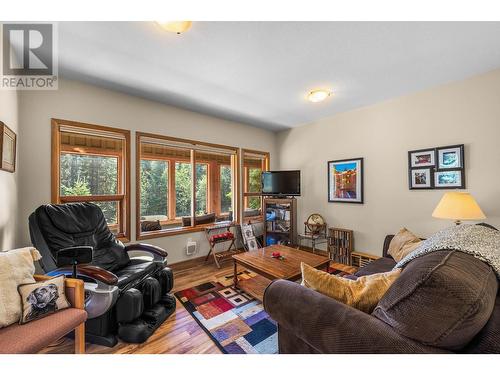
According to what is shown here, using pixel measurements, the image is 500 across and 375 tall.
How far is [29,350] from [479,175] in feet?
13.4

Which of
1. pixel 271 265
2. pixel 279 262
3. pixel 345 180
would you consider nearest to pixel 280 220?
pixel 345 180

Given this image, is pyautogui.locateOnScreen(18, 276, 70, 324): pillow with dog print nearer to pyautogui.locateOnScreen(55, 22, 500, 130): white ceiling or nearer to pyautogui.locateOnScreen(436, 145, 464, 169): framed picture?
pyautogui.locateOnScreen(55, 22, 500, 130): white ceiling

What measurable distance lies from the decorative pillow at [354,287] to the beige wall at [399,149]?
231 centimetres

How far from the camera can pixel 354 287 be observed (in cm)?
111

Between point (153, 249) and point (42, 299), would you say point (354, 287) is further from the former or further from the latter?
point (153, 249)

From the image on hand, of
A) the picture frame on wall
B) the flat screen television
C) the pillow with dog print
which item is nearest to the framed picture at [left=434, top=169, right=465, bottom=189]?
the picture frame on wall

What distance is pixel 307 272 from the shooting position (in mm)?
1216

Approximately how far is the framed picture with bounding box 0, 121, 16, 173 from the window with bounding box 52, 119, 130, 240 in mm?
450

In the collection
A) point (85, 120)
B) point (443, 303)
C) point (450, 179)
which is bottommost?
point (443, 303)

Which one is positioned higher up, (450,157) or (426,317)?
(450,157)

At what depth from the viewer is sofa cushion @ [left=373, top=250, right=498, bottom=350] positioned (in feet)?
2.31

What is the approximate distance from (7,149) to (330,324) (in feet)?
8.85

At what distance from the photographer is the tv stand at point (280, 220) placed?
154 inches
